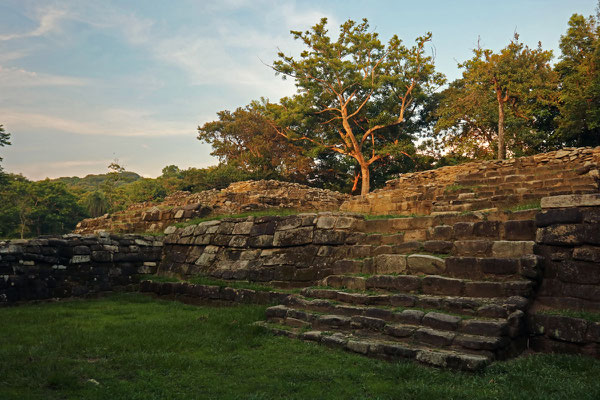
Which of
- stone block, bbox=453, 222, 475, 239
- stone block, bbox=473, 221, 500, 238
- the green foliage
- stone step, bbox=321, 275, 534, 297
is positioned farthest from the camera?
the green foliage

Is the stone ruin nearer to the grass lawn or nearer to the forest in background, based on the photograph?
the grass lawn

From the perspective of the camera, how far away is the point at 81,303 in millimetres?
8008

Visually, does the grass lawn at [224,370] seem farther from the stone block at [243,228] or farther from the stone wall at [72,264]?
the stone block at [243,228]

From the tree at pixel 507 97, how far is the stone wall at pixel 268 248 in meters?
15.6

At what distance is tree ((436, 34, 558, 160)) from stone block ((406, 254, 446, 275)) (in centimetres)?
1637

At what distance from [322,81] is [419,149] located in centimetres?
949

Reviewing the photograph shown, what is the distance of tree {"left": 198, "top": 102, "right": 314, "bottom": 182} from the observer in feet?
98.6

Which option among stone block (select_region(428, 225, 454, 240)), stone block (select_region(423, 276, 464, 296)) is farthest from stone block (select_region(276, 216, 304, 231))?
stone block (select_region(423, 276, 464, 296))

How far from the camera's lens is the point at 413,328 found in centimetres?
462

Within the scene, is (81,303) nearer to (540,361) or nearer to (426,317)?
(426,317)

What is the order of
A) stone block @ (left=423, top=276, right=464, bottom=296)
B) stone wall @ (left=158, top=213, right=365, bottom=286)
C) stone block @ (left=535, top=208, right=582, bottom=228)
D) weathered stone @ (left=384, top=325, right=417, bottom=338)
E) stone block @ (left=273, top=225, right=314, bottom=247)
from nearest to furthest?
weathered stone @ (left=384, top=325, right=417, bottom=338)
stone block @ (left=535, top=208, right=582, bottom=228)
stone block @ (left=423, top=276, right=464, bottom=296)
stone wall @ (left=158, top=213, right=365, bottom=286)
stone block @ (left=273, top=225, right=314, bottom=247)

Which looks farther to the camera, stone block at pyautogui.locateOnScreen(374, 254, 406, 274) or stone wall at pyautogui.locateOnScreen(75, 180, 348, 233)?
stone wall at pyautogui.locateOnScreen(75, 180, 348, 233)

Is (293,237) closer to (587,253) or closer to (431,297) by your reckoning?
(431,297)

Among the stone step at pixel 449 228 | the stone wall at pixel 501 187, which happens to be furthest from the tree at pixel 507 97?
the stone step at pixel 449 228
